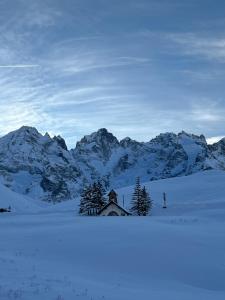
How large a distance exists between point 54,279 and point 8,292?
4.75 meters

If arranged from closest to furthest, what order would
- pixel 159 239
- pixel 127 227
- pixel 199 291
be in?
pixel 199 291
pixel 159 239
pixel 127 227

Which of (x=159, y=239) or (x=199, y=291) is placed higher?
(x=159, y=239)

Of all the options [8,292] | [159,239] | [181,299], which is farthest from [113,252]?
[8,292]

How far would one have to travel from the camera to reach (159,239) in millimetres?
33844

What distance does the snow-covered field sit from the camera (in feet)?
63.1

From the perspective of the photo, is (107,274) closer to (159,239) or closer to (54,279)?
(54,279)

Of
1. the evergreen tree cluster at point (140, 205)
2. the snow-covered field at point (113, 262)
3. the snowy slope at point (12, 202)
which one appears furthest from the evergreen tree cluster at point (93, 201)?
the snowy slope at point (12, 202)

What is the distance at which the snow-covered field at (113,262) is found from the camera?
19.2m

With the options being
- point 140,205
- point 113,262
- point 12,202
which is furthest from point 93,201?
point 12,202

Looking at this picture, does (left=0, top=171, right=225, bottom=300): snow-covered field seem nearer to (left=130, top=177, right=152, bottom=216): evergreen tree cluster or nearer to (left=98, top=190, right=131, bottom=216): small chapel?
(left=98, top=190, right=131, bottom=216): small chapel

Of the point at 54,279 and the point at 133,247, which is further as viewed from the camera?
the point at 133,247

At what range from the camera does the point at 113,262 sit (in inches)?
1128

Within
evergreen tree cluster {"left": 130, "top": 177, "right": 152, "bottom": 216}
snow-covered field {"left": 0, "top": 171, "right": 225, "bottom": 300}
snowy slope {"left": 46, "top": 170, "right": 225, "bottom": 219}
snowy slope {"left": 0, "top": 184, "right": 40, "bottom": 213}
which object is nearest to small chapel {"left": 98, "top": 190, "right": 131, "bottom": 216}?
evergreen tree cluster {"left": 130, "top": 177, "right": 152, "bottom": 216}

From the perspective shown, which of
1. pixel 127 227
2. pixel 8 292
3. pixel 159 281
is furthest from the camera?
pixel 127 227
